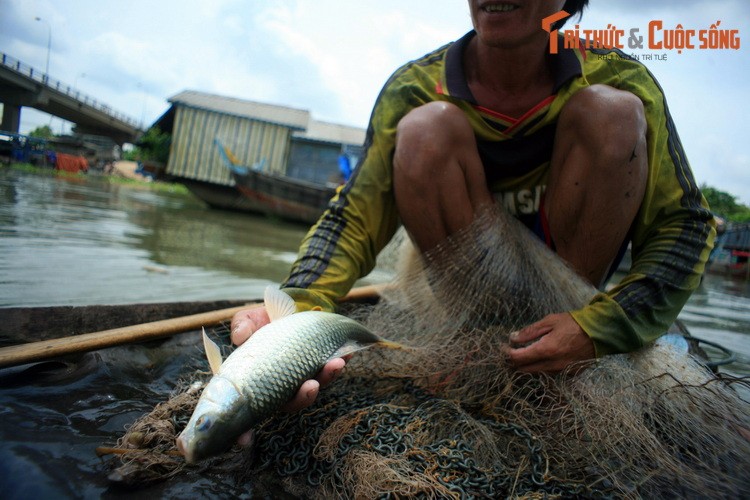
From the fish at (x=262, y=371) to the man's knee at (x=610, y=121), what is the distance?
1.27 meters

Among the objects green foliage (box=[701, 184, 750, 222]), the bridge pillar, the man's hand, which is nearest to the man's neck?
the man's hand

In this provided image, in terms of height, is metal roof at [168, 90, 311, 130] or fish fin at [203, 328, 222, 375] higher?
metal roof at [168, 90, 311, 130]

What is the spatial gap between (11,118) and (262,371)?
25.2 meters

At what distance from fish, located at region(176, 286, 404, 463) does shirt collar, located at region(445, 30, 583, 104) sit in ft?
4.26

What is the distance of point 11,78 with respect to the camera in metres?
16.8

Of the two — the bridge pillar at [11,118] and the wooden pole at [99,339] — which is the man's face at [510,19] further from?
the bridge pillar at [11,118]

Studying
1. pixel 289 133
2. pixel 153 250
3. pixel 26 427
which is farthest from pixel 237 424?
pixel 289 133

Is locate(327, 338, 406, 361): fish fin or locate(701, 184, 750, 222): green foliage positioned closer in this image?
locate(327, 338, 406, 361): fish fin

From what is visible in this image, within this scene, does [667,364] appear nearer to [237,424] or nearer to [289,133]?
[237,424]

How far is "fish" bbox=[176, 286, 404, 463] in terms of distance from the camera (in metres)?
1.12

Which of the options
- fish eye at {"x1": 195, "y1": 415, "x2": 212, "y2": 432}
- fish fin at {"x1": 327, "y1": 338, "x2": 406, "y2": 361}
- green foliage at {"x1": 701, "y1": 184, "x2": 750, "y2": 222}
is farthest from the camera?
green foliage at {"x1": 701, "y1": 184, "x2": 750, "y2": 222}

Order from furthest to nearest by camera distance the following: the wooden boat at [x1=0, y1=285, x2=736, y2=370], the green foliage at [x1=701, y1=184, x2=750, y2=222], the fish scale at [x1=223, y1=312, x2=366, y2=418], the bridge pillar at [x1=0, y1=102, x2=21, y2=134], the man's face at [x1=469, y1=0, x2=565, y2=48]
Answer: the green foliage at [x1=701, y1=184, x2=750, y2=222] < the bridge pillar at [x1=0, y1=102, x2=21, y2=134] < the man's face at [x1=469, y1=0, x2=565, y2=48] < the wooden boat at [x1=0, y1=285, x2=736, y2=370] < the fish scale at [x1=223, y1=312, x2=366, y2=418]

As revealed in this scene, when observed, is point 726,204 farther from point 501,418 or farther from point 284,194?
point 501,418

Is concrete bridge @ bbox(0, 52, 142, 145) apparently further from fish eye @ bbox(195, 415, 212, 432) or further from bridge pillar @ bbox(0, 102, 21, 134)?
fish eye @ bbox(195, 415, 212, 432)
